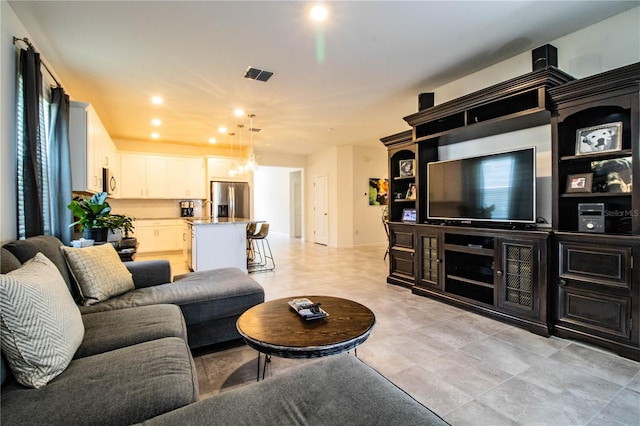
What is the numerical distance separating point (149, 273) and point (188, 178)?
211 inches

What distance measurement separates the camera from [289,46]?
306 centimetres

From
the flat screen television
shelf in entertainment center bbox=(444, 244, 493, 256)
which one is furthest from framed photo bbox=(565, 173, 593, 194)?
shelf in entertainment center bbox=(444, 244, 493, 256)

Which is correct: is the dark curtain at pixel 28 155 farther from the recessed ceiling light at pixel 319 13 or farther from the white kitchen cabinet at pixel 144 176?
the white kitchen cabinet at pixel 144 176

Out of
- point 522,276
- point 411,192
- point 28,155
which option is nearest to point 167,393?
point 28,155

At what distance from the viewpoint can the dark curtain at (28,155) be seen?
91.1 inches

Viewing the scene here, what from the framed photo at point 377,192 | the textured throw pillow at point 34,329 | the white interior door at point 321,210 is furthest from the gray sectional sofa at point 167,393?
the framed photo at point 377,192

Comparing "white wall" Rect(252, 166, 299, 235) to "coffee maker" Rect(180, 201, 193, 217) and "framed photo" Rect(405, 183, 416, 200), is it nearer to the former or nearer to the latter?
"coffee maker" Rect(180, 201, 193, 217)

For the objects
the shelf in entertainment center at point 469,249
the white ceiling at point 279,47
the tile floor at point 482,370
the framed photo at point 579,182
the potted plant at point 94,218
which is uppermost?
the white ceiling at point 279,47

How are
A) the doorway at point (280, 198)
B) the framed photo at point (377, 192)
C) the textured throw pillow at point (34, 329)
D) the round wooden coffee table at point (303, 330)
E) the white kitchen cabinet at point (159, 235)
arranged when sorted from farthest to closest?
the doorway at point (280, 198) < the framed photo at point (377, 192) < the white kitchen cabinet at point (159, 235) < the round wooden coffee table at point (303, 330) < the textured throw pillow at point (34, 329)

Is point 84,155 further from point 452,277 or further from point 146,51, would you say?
point 452,277

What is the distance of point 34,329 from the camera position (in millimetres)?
1151

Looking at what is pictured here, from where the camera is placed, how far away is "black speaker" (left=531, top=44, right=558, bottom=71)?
273 cm

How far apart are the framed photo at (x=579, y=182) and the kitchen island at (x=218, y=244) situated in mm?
4103

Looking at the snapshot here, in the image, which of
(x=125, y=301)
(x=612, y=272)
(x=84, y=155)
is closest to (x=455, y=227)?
(x=612, y=272)
